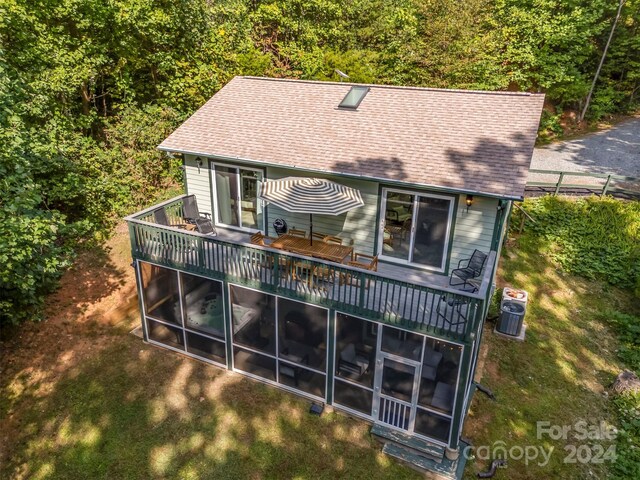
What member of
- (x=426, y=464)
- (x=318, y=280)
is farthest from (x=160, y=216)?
(x=426, y=464)

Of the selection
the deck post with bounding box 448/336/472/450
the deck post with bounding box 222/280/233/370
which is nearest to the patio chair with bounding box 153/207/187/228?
the deck post with bounding box 222/280/233/370

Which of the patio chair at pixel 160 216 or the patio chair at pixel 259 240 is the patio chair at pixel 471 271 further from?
the patio chair at pixel 160 216

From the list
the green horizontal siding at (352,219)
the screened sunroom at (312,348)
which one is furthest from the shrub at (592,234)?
the screened sunroom at (312,348)

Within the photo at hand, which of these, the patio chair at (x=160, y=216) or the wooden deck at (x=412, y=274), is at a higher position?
the patio chair at (x=160, y=216)

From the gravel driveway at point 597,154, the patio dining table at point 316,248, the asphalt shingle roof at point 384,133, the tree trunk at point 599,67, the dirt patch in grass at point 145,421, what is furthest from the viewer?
the tree trunk at point 599,67

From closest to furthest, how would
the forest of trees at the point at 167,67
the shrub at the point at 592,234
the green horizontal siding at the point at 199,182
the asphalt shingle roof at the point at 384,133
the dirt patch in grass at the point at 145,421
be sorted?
the dirt patch in grass at the point at 145,421
the asphalt shingle roof at the point at 384,133
the forest of trees at the point at 167,67
the green horizontal siding at the point at 199,182
the shrub at the point at 592,234

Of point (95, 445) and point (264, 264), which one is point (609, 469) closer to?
point (264, 264)

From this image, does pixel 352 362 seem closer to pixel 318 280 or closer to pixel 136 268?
pixel 318 280

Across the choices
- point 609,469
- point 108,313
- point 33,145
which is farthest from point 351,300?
point 33,145
